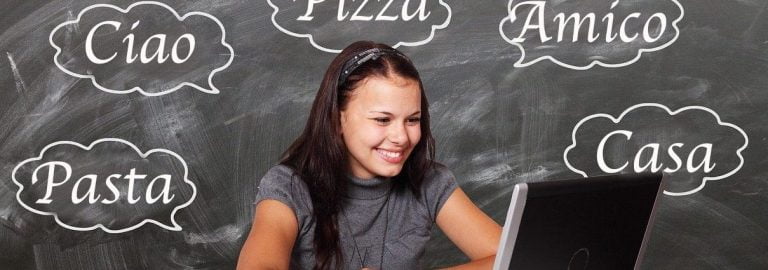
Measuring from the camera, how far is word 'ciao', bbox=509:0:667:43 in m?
2.77

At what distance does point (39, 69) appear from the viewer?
8.91 feet

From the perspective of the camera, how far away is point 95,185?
2754mm

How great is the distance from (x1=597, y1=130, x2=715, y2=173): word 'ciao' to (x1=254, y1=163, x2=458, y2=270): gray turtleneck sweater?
88 cm

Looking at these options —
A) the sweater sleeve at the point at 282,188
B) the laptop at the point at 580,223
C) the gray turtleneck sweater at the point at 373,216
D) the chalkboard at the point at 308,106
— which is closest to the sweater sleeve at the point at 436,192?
the gray turtleneck sweater at the point at 373,216

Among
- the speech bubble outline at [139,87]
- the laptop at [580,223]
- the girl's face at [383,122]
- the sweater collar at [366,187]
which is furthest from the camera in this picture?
the speech bubble outline at [139,87]

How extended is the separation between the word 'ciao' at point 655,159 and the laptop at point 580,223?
1388 mm

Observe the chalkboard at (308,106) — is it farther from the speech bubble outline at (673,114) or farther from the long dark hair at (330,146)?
the long dark hair at (330,146)

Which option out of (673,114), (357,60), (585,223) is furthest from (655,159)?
(585,223)

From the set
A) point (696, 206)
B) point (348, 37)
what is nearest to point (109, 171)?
point (348, 37)

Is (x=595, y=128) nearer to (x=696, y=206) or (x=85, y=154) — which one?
(x=696, y=206)

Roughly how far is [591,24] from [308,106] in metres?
0.78

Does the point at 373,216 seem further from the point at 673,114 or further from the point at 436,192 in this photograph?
the point at 673,114

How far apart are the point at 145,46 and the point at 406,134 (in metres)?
1.14

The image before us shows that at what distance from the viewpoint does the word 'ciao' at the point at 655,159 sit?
281 cm
